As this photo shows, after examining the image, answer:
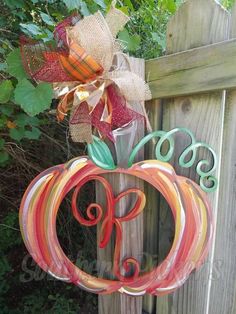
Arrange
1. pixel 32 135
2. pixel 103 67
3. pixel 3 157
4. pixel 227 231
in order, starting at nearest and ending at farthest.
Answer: pixel 103 67 → pixel 227 231 → pixel 32 135 → pixel 3 157

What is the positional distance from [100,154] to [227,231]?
1.32ft

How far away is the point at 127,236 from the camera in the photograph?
102 centimetres

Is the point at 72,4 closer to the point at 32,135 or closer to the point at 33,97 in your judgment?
the point at 33,97

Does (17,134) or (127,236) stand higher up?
(17,134)

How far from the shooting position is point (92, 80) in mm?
816

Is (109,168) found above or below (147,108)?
below

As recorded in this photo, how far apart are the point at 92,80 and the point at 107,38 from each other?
102mm

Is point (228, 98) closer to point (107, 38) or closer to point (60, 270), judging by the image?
point (107, 38)

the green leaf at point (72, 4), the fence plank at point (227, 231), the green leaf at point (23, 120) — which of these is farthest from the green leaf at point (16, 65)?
the fence plank at point (227, 231)

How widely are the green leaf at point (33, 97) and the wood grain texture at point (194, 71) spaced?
314 millimetres

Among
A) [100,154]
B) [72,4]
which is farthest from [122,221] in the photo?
[72,4]

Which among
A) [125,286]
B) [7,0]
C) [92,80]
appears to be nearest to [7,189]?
[7,0]

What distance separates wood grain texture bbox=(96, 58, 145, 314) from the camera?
3.23 feet

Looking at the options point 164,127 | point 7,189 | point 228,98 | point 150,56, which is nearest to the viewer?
point 228,98
